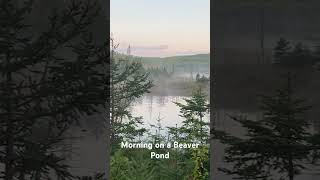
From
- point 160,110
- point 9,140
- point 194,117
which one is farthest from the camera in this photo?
Result: point 194,117

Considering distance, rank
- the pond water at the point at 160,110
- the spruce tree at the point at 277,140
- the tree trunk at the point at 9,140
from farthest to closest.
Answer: the pond water at the point at 160,110 < the spruce tree at the point at 277,140 < the tree trunk at the point at 9,140

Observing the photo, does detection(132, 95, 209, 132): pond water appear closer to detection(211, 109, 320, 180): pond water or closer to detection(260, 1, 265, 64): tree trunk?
detection(211, 109, 320, 180): pond water

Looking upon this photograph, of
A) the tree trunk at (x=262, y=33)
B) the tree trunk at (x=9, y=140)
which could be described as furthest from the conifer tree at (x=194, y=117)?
the tree trunk at (x=9, y=140)

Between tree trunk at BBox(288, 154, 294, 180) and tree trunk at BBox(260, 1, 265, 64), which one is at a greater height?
tree trunk at BBox(260, 1, 265, 64)

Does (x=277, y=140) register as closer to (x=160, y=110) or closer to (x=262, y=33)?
(x=262, y=33)

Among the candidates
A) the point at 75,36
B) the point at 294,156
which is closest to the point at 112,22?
the point at 75,36

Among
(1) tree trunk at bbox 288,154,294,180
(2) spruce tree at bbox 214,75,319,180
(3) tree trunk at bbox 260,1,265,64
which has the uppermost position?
(3) tree trunk at bbox 260,1,265,64

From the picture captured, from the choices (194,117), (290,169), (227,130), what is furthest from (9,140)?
(290,169)

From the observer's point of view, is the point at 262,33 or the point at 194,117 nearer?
the point at 262,33

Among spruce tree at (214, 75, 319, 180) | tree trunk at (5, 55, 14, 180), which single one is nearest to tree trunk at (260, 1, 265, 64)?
spruce tree at (214, 75, 319, 180)

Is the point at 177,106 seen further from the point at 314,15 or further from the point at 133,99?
the point at 314,15

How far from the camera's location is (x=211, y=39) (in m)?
5.42

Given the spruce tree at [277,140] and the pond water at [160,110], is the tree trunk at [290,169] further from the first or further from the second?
the pond water at [160,110]

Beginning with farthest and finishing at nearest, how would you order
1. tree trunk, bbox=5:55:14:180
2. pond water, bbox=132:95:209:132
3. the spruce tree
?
1. pond water, bbox=132:95:209:132
2. the spruce tree
3. tree trunk, bbox=5:55:14:180
